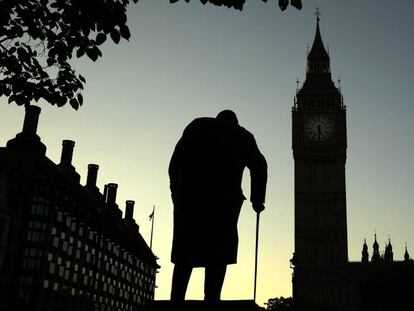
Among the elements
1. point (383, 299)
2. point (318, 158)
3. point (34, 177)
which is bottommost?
point (383, 299)

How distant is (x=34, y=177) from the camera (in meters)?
70.8

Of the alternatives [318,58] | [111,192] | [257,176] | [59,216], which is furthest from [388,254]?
[257,176]

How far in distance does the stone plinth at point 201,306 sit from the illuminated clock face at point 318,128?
92150 millimetres

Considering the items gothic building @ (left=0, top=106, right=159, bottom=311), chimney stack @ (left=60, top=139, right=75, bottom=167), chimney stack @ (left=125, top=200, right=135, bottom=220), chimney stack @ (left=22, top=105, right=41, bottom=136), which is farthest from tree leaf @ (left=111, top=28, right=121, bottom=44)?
chimney stack @ (left=125, top=200, right=135, bottom=220)

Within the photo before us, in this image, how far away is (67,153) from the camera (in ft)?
275

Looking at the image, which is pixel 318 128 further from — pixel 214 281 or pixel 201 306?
pixel 201 306

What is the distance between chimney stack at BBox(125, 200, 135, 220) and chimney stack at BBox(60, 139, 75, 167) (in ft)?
102

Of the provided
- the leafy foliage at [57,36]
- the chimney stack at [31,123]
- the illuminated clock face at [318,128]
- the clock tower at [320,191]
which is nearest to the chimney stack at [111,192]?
the chimney stack at [31,123]

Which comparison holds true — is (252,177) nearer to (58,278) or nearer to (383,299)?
(383,299)

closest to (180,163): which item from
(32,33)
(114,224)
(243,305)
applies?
(243,305)

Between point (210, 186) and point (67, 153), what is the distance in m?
78.8

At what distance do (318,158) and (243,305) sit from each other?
303ft

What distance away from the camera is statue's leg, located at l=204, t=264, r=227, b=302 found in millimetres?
7176

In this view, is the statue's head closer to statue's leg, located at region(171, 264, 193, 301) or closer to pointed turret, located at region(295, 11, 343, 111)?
statue's leg, located at region(171, 264, 193, 301)
